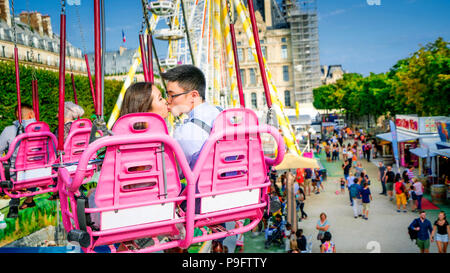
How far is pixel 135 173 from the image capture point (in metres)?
2.69

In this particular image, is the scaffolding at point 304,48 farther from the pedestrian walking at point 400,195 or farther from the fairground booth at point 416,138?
the pedestrian walking at point 400,195

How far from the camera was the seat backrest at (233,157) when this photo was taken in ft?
9.50

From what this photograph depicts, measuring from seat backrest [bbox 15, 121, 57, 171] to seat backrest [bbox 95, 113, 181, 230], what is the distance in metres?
2.78

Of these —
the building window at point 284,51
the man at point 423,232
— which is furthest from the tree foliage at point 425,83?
the building window at point 284,51

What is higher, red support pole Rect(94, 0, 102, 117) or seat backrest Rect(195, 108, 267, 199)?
red support pole Rect(94, 0, 102, 117)

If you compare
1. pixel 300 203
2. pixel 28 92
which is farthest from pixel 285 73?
pixel 300 203

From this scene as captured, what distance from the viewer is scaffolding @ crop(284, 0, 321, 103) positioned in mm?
74438

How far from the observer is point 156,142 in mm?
2654

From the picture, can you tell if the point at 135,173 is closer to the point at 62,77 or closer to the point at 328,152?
the point at 62,77

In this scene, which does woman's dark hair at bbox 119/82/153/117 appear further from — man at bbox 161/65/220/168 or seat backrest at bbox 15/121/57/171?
seat backrest at bbox 15/121/57/171

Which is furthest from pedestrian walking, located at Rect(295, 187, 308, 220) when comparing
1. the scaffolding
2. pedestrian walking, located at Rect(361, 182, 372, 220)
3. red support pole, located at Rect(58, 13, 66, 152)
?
the scaffolding
